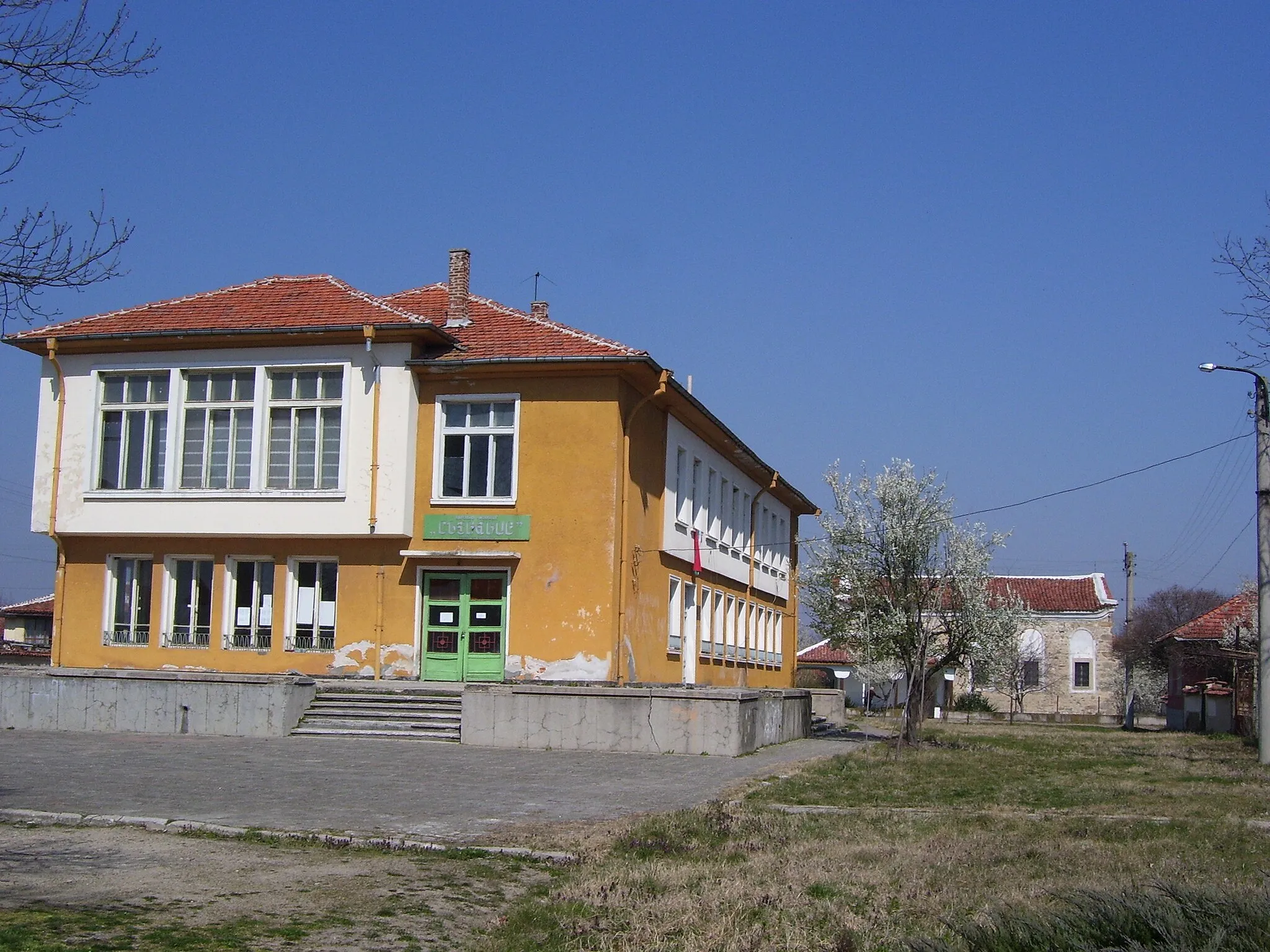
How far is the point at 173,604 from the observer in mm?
27844

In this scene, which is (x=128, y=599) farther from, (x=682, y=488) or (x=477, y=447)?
(x=682, y=488)

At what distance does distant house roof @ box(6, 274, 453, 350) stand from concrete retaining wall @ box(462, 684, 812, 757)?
857 cm

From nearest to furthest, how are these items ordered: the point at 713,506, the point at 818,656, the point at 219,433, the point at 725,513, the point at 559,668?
the point at 559,668
the point at 219,433
the point at 713,506
the point at 725,513
the point at 818,656

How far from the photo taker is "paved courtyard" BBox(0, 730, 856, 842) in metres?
12.0

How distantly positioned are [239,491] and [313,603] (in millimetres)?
2668

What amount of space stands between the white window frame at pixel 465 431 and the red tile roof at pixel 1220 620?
29.9 meters

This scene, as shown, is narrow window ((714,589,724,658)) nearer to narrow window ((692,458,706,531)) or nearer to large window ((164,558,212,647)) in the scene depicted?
narrow window ((692,458,706,531))

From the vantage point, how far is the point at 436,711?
2231 centimetres

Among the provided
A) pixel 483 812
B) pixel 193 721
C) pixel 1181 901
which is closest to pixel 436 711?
pixel 193 721

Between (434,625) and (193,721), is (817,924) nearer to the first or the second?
(193,721)

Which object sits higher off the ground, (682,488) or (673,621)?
(682,488)

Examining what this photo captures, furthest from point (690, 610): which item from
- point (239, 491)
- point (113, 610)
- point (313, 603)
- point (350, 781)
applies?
point (350, 781)

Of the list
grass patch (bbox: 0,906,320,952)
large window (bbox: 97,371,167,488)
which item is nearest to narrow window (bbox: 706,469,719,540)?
large window (bbox: 97,371,167,488)

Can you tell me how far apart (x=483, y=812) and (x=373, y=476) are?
47.3ft
